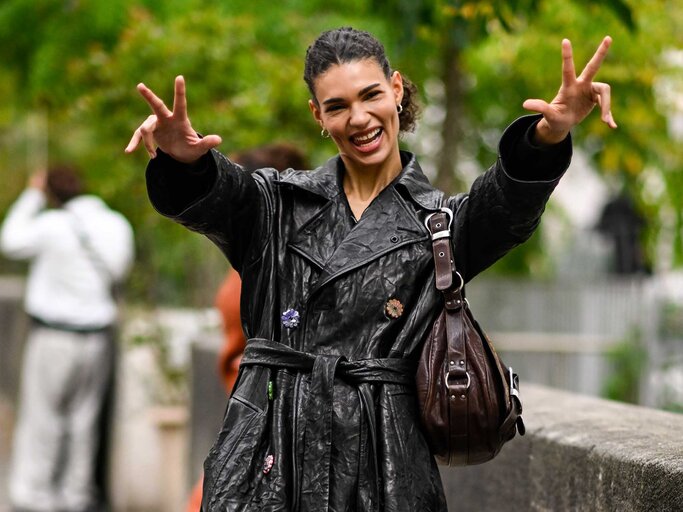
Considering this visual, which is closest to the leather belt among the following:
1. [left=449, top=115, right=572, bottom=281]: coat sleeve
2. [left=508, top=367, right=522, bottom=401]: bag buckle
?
[left=508, top=367, right=522, bottom=401]: bag buckle

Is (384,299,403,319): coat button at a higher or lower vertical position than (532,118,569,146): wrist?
lower

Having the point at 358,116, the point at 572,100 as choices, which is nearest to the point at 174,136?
the point at 358,116

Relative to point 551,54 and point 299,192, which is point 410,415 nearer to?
point 299,192

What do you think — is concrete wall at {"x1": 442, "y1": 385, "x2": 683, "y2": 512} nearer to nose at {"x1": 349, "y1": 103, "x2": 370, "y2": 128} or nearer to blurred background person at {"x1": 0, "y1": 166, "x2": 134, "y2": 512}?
nose at {"x1": 349, "y1": 103, "x2": 370, "y2": 128}

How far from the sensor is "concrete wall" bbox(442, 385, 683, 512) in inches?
146

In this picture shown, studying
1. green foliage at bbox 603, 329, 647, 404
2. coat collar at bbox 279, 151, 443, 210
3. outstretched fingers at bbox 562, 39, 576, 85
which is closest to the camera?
outstretched fingers at bbox 562, 39, 576, 85

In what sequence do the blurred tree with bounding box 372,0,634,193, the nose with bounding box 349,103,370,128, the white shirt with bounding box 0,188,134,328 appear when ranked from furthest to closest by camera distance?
1. the white shirt with bounding box 0,188,134,328
2. the blurred tree with bounding box 372,0,634,193
3. the nose with bounding box 349,103,370,128

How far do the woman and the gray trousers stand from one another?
5.83 meters

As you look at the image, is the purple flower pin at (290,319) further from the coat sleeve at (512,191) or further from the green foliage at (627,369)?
the green foliage at (627,369)

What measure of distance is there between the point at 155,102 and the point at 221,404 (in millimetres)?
4730

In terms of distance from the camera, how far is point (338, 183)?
378 centimetres

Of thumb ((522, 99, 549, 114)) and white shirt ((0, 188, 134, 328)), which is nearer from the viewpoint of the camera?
thumb ((522, 99, 549, 114))

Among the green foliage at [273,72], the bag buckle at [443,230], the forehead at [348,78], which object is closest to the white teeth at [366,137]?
the forehead at [348,78]

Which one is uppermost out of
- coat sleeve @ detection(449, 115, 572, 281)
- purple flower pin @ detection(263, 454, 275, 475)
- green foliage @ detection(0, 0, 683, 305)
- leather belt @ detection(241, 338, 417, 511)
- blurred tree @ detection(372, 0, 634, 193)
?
green foliage @ detection(0, 0, 683, 305)
